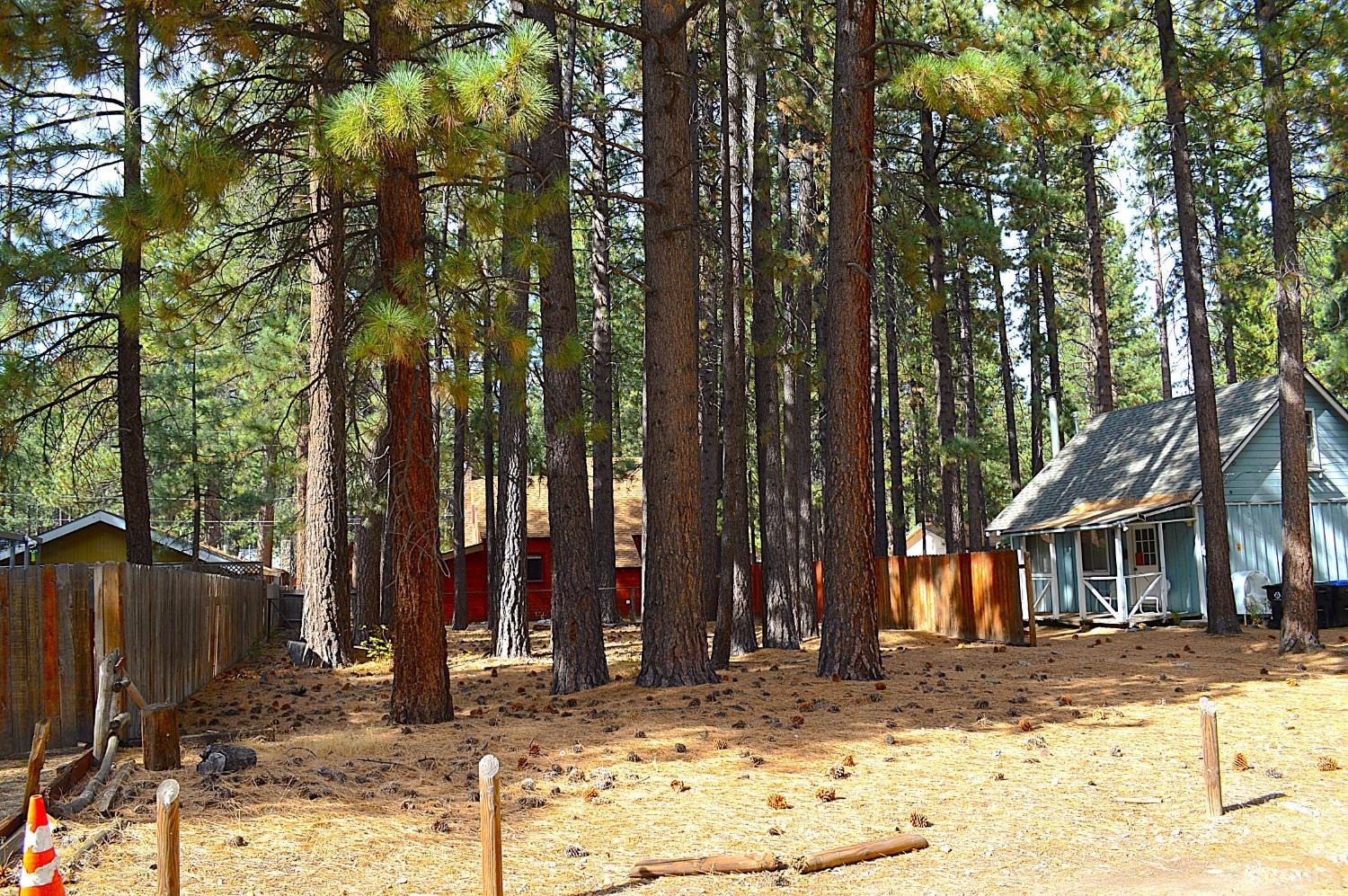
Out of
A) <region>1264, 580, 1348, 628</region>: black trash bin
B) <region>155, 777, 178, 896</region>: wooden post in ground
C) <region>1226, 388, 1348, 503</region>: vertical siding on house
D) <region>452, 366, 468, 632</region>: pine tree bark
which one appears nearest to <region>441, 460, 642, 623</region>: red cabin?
<region>452, 366, 468, 632</region>: pine tree bark

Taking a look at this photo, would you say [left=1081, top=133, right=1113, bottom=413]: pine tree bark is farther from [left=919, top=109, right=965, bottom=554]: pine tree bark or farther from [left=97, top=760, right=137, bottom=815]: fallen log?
[left=97, top=760, right=137, bottom=815]: fallen log

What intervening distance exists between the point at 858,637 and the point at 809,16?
433 inches

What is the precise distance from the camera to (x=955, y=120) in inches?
995

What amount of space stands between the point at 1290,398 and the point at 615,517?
27694 mm

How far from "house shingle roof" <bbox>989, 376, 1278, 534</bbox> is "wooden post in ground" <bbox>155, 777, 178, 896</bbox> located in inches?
844

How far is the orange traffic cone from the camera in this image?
4477mm

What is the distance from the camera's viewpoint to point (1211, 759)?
23.0 ft

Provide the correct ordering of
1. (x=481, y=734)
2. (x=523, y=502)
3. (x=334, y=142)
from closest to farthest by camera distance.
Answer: (x=334, y=142) → (x=481, y=734) → (x=523, y=502)

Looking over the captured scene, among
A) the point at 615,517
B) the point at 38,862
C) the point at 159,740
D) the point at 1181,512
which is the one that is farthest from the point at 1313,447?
the point at 38,862

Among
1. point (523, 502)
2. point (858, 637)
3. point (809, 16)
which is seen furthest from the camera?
point (809, 16)

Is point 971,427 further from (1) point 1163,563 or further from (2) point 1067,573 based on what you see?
(1) point 1163,563

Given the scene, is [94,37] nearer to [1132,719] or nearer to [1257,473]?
[1132,719]

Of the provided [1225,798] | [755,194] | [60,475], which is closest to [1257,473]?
[755,194]

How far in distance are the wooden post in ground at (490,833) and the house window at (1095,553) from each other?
24.8m
